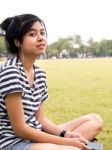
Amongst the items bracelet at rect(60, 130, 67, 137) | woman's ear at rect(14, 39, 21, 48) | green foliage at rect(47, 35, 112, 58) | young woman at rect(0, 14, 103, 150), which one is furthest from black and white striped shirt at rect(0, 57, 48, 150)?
green foliage at rect(47, 35, 112, 58)

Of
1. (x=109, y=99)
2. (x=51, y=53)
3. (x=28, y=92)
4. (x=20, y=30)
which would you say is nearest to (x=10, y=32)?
(x=20, y=30)

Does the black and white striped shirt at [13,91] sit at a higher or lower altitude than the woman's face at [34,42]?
lower

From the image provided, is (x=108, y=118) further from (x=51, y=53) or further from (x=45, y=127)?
(x=51, y=53)

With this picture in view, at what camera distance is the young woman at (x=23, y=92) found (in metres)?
3.30

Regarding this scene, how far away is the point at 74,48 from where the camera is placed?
115m

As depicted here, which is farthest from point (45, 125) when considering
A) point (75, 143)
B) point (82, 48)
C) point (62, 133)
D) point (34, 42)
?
point (82, 48)

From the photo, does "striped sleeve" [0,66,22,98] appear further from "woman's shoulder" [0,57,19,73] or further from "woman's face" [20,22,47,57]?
"woman's face" [20,22,47,57]

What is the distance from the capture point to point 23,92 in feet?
11.1

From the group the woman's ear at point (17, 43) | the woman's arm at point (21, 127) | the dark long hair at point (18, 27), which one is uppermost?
the dark long hair at point (18, 27)

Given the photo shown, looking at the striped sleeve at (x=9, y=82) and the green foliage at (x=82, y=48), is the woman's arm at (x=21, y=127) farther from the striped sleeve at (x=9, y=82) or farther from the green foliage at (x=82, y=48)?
the green foliage at (x=82, y=48)

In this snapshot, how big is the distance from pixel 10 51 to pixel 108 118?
459cm

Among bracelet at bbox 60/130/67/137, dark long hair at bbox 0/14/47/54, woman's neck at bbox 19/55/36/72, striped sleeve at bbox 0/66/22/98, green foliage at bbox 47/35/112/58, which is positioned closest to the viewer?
striped sleeve at bbox 0/66/22/98

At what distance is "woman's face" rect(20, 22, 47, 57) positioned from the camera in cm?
345

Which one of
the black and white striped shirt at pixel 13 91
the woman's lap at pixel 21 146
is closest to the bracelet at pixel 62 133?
the black and white striped shirt at pixel 13 91
